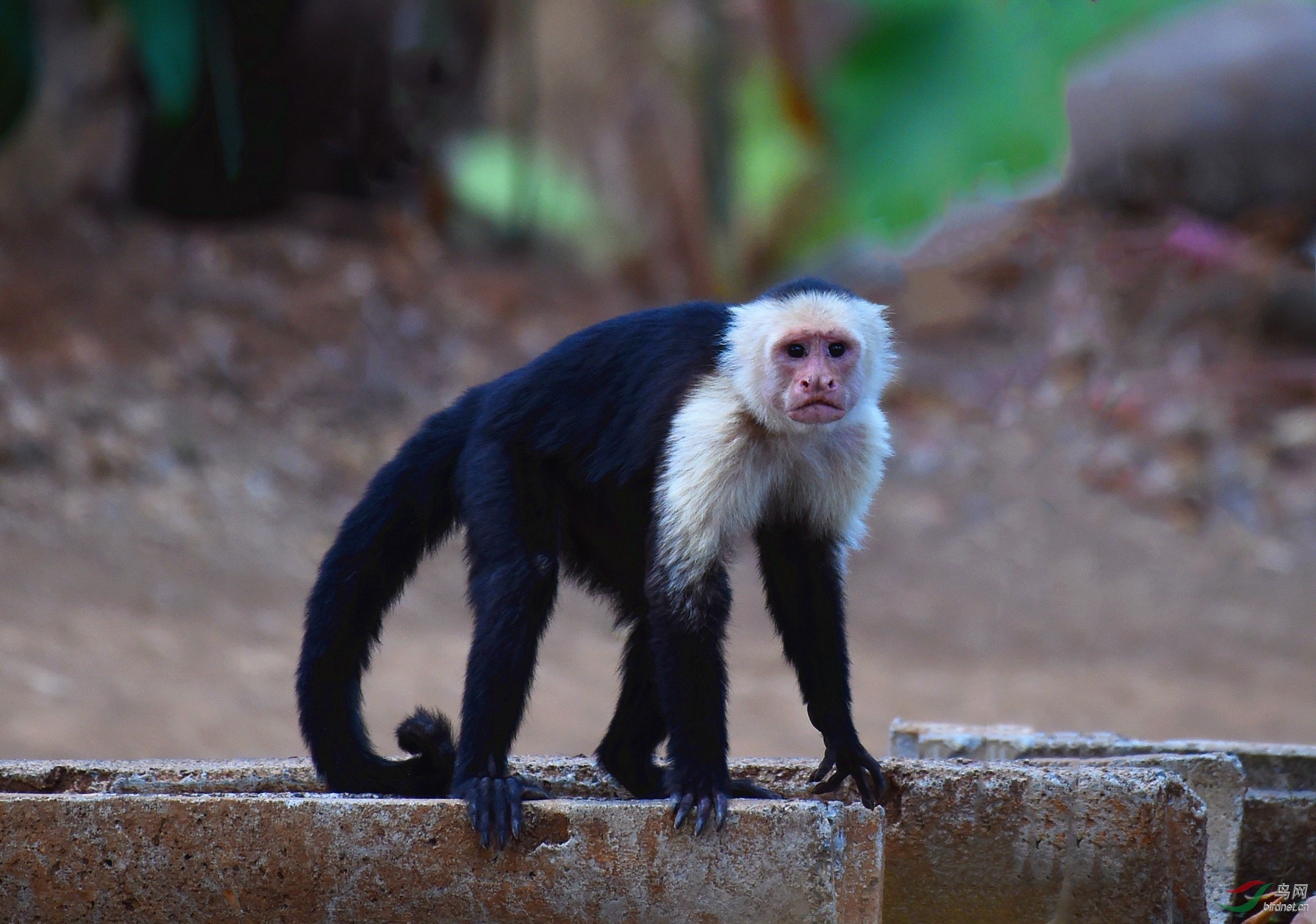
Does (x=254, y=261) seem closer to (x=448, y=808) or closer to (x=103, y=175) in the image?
(x=103, y=175)

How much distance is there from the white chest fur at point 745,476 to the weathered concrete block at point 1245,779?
861 millimetres

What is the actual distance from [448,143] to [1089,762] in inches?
326

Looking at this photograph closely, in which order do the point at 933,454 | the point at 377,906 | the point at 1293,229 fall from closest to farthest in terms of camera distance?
the point at 377,906 → the point at 933,454 → the point at 1293,229

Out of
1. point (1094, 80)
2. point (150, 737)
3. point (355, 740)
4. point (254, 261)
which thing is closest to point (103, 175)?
point (254, 261)

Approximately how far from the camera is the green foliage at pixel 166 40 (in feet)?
27.5

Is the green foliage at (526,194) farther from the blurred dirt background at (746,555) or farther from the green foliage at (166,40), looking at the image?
the green foliage at (166,40)

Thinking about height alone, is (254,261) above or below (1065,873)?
above

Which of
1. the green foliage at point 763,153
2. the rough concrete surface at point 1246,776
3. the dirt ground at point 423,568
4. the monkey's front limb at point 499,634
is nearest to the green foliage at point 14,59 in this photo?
the dirt ground at point 423,568

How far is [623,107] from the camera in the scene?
10.0m

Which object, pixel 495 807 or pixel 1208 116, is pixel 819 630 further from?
pixel 1208 116

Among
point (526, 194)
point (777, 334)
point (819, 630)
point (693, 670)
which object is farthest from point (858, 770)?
point (526, 194)

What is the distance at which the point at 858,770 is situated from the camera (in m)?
2.57

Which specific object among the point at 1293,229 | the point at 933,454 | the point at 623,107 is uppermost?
the point at 623,107

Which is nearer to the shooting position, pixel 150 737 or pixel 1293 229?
pixel 150 737
